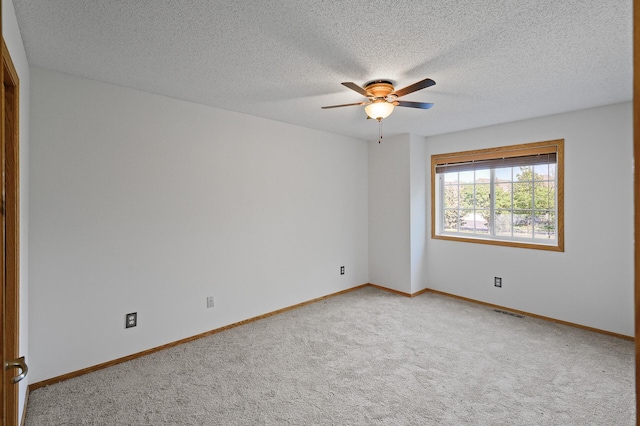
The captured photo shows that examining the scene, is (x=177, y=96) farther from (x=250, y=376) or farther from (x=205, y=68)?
(x=250, y=376)

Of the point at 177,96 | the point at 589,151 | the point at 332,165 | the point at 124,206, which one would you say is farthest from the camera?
the point at 332,165

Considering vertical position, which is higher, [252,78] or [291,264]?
[252,78]

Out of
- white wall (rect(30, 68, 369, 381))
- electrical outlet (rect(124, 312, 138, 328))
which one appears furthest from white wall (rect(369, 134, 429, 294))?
electrical outlet (rect(124, 312, 138, 328))

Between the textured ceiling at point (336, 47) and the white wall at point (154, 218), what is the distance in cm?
35

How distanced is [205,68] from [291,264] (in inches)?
101

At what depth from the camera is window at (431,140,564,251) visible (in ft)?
13.0

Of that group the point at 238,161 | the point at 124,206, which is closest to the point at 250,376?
the point at 124,206

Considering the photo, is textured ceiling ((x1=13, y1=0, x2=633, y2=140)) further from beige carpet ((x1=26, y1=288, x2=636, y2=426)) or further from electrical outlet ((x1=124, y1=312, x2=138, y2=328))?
beige carpet ((x1=26, y1=288, x2=636, y2=426))

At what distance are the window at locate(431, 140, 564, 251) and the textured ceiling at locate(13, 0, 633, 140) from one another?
3.14 ft

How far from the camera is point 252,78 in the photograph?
8.98 feet

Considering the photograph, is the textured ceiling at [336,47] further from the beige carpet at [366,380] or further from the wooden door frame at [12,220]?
the beige carpet at [366,380]

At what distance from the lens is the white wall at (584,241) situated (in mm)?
3375

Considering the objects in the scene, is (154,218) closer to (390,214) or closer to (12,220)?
(12,220)

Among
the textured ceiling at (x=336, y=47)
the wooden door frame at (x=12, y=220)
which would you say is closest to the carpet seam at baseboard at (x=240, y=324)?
the wooden door frame at (x=12, y=220)
